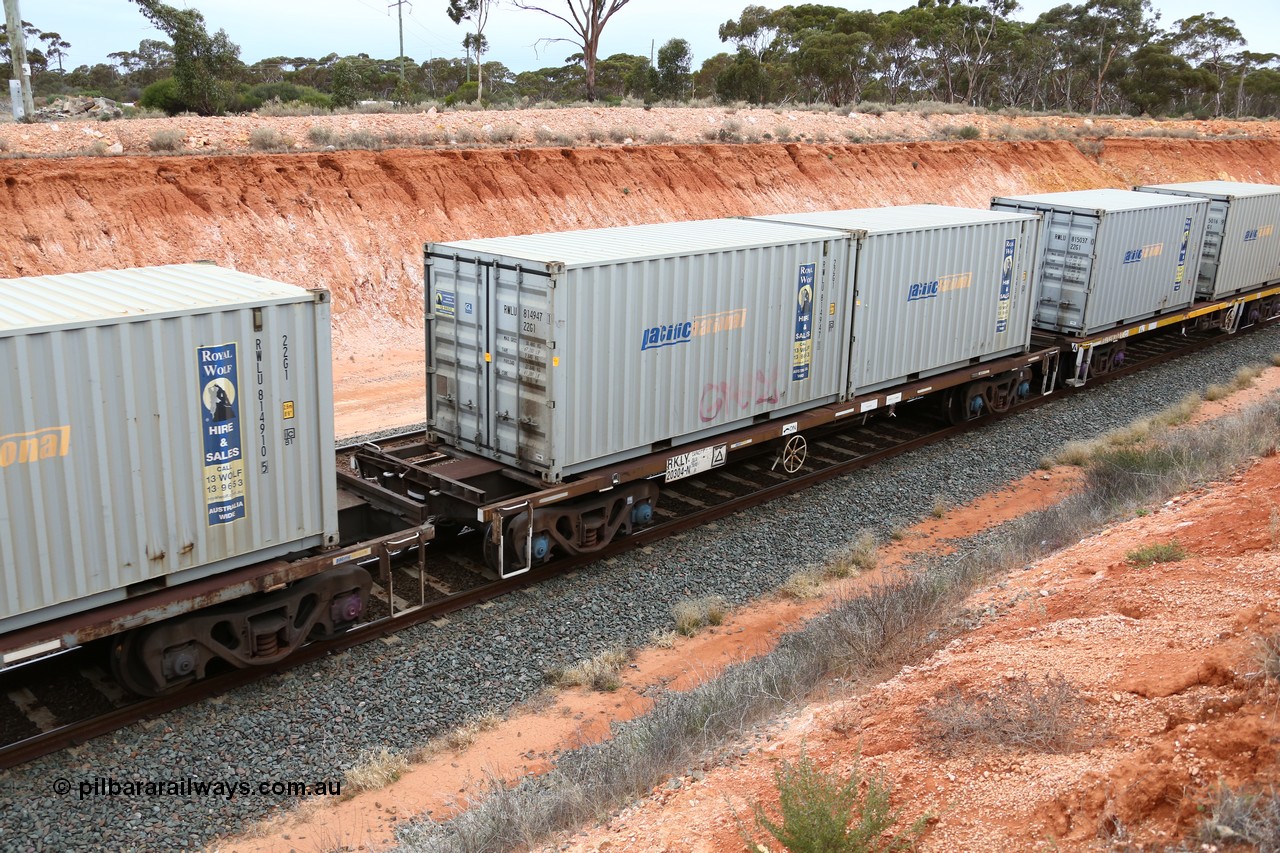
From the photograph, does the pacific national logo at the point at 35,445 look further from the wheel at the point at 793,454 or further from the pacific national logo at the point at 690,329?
the wheel at the point at 793,454

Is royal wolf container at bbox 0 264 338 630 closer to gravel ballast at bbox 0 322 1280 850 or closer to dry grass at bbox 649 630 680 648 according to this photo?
gravel ballast at bbox 0 322 1280 850

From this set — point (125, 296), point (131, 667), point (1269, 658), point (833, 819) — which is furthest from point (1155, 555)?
point (125, 296)

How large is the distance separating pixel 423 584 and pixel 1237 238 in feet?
73.3

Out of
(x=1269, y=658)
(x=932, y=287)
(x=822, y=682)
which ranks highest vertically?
(x=932, y=287)

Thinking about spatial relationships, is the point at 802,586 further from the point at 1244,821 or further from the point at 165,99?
the point at 165,99

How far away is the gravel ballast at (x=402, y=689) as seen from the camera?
25.7ft

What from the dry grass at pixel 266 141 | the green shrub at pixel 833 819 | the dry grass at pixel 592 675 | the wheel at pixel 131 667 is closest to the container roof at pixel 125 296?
the wheel at pixel 131 667

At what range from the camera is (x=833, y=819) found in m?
5.81

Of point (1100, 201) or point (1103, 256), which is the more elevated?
point (1100, 201)

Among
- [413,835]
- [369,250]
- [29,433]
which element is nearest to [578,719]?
[413,835]

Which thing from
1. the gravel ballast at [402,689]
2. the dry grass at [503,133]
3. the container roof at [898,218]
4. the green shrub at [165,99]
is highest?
the green shrub at [165,99]

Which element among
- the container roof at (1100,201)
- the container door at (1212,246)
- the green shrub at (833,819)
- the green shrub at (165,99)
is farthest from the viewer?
the green shrub at (165,99)

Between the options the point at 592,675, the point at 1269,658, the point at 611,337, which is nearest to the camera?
the point at 1269,658

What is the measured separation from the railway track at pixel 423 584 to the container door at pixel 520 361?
1.47m
